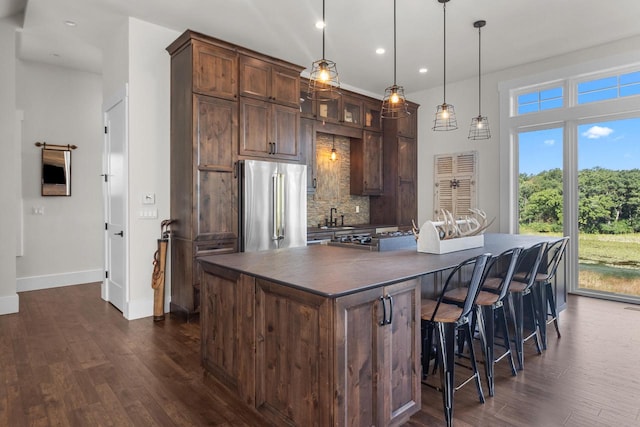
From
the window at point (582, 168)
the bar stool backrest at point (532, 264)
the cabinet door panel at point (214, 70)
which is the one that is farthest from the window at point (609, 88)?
the cabinet door panel at point (214, 70)

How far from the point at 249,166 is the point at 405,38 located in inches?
100.0

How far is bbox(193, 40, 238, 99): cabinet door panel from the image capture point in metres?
3.97

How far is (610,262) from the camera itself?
16.5ft

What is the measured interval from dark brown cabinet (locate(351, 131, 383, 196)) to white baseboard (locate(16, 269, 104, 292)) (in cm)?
432

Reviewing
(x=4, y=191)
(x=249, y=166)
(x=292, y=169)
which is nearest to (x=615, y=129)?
(x=292, y=169)

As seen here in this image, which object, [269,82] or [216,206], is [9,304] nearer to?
[216,206]

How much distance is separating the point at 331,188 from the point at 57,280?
450 cm

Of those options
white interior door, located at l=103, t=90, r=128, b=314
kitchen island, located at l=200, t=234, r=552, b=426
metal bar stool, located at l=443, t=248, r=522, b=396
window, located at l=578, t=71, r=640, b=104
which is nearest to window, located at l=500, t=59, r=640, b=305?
window, located at l=578, t=71, r=640, b=104

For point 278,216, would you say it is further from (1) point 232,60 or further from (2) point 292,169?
(1) point 232,60

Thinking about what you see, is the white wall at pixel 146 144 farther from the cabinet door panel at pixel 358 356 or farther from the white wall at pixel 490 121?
the white wall at pixel 490 121

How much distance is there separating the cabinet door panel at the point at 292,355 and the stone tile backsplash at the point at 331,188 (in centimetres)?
403

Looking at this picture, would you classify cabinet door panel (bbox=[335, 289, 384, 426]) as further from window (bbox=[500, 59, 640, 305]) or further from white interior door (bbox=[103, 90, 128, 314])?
window (bbox=[500, 59, 640, 305])

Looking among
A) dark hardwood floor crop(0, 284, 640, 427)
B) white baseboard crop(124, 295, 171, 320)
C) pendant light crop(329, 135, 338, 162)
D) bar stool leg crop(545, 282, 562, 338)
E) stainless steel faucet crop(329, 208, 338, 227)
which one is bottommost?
dark hardwood floor crop(0, 284, 640, 427)

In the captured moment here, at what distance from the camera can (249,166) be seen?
4.29m
